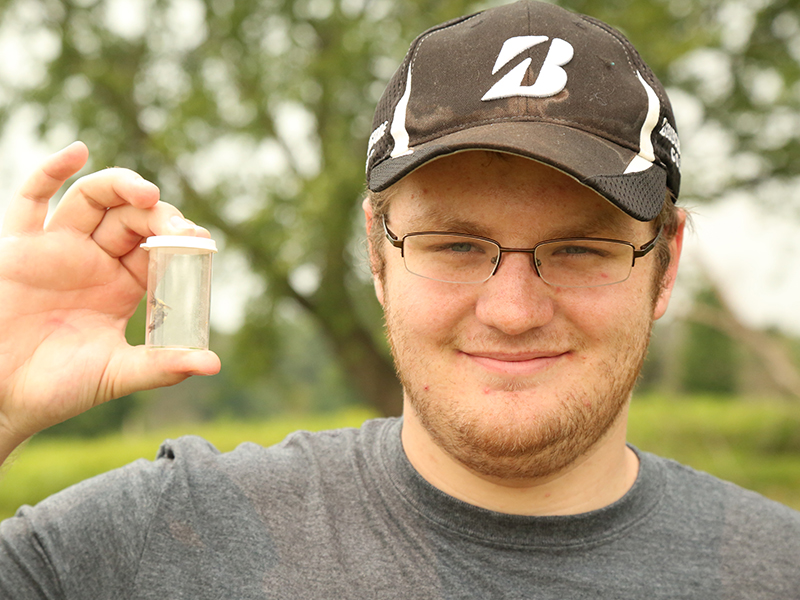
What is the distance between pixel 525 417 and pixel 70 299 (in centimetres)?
120

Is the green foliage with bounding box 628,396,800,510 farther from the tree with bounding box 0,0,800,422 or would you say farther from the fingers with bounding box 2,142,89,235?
the fingers with bounding box 2,142,89,235

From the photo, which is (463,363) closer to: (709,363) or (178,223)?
(178,223)

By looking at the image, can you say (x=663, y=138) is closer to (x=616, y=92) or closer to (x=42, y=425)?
(x=616, y=92)

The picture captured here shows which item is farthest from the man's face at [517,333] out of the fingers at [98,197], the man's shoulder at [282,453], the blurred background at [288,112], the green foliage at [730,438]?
the green foliage at [730,438]

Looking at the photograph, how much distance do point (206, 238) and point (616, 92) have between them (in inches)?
42.8

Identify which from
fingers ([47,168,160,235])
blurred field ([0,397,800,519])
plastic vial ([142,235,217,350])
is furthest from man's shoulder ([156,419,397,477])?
blurred field ([0,397,800,519])

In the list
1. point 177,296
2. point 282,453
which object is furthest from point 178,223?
point 282,453

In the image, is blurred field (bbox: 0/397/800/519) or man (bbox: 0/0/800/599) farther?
blurred field (bbox: 0/397/800/519)

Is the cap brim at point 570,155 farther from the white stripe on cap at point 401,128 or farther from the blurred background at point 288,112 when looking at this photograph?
the blurred background at point 288,112

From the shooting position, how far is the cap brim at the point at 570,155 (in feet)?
5.83

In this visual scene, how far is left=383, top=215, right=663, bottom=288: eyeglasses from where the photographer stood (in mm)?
1917

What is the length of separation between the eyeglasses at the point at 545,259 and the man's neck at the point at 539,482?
17.3 inches

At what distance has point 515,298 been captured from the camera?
187cm

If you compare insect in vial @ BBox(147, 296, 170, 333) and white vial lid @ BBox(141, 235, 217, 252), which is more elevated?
white vial lid @ BBox(141, 235, 217, 252)
